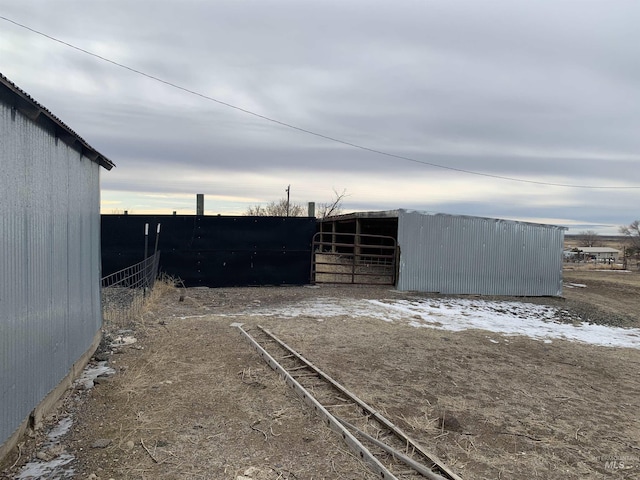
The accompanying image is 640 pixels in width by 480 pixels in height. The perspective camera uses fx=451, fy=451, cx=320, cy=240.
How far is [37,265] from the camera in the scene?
151 inches

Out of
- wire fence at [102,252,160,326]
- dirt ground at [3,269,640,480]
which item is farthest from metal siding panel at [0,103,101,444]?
wire fence at [102,252,160,326]

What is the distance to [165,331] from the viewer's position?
7688mm

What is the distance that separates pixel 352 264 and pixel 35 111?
11.9 metres

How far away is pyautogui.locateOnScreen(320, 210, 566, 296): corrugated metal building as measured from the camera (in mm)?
14703

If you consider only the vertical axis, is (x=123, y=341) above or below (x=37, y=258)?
below

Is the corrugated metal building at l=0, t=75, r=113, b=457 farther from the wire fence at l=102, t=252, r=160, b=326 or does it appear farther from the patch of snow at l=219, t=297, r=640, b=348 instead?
the patch of snow at l=219, t=297, r=640, b=348

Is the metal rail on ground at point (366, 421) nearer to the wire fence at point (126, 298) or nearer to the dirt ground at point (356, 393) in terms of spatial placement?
the dirt ground at point (356, 393)

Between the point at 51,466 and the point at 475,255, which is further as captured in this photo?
the point at 475,255

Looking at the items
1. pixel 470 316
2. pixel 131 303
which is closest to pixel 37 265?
pixel 131 303

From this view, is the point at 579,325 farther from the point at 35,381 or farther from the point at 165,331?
the point at 35,381

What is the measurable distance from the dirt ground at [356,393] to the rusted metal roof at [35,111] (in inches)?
102

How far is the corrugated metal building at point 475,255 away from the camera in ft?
48.2

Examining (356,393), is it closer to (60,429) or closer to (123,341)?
(60,429)

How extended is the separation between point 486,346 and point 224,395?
4865mm
